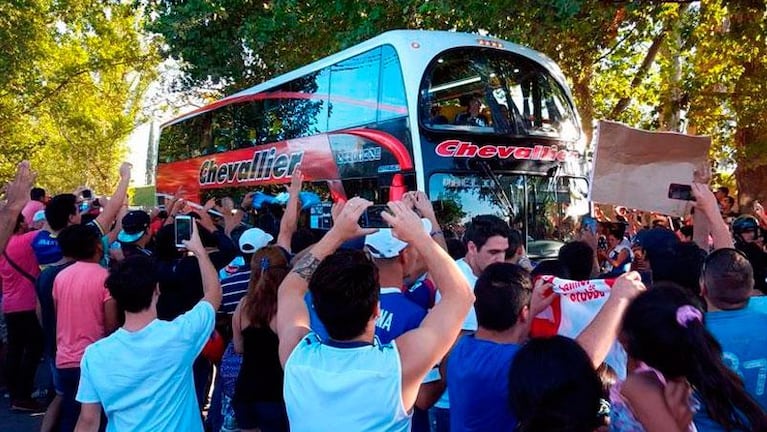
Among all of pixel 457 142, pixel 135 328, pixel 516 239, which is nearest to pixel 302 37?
pixel 457 142

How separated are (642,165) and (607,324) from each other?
3007 millimetres

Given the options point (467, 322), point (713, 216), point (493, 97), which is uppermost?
point (493, 97)

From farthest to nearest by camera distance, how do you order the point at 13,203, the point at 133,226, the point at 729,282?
the point at 133,226
the point at 13,203
the point at 729,282

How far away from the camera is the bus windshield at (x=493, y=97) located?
28.2ft

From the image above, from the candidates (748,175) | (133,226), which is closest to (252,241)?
(133,226)

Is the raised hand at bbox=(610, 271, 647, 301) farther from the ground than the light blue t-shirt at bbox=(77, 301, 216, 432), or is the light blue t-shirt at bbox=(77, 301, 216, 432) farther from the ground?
the raised hand at bbox=(610, 271, 647, 301)

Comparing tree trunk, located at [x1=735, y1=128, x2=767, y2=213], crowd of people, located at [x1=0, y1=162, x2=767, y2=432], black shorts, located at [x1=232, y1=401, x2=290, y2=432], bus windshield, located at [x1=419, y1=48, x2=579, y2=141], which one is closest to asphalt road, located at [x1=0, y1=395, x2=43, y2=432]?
crowd of people, located at [x1=0, y1=162, x2=767, y2=432]

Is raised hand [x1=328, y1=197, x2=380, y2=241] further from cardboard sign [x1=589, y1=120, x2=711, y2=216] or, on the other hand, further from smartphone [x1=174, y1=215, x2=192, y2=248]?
cardboard sign [x1=589, y1=120, x2=711, y2=216]

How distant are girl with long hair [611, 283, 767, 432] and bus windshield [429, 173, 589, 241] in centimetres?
603

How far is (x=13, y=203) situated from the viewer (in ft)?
13.0

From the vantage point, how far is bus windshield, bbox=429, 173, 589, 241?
325 inches

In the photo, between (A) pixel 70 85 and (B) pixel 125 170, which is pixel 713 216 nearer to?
(B) pixel 125 170

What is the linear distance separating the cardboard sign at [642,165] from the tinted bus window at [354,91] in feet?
14.4

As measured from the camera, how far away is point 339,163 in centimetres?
989
